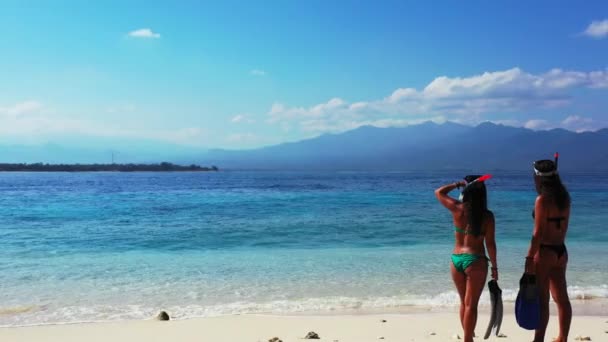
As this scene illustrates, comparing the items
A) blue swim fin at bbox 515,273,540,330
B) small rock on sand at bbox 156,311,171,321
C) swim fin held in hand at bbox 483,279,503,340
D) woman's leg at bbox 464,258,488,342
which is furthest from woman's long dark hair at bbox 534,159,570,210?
small rock on sand at bbox 156,311,171,321

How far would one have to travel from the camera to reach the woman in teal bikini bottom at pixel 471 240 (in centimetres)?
447

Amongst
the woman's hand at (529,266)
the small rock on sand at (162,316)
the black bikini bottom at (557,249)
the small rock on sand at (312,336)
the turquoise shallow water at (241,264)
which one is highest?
the black bikini bottom at (557,249)

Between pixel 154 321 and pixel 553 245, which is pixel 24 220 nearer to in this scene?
pixel 154 321

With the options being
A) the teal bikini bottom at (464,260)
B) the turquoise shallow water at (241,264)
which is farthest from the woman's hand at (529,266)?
the turquoise shallow water at (241,264)

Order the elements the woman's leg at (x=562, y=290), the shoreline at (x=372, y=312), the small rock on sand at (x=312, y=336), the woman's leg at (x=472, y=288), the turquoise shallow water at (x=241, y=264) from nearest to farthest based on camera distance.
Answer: the woman's leg at (x=472, y=288), the woman's leg at (x=562, y=290), the small rock on sand at (x=312, y=336), the shoreline at (x=372, y=312), the turquoise shallow water at (x=241, y=264)

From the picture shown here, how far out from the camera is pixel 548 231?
181 inches

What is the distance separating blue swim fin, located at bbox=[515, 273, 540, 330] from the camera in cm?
463

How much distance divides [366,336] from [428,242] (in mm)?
10294

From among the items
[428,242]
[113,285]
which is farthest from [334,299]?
[428,242]

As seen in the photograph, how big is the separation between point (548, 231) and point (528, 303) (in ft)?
2.27

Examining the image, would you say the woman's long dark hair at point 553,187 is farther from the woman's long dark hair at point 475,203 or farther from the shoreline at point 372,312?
the shoreline at point 372,312

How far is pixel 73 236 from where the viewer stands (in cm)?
1791

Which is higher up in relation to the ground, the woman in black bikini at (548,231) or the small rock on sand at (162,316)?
the woman in black bikini at (548,231)

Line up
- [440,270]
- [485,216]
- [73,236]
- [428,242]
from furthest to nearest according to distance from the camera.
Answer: [73,236] < [428,242] < [440,270] < [485,216]
